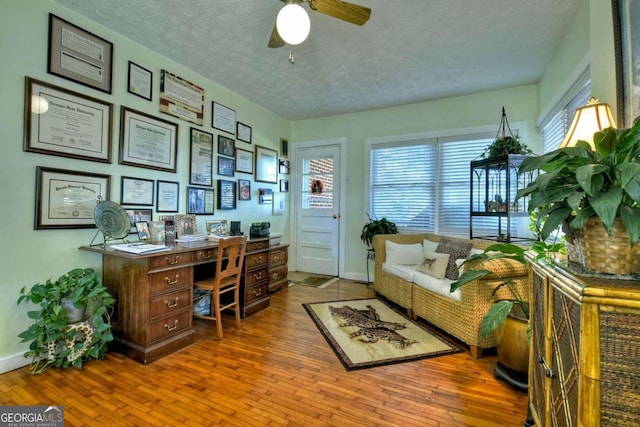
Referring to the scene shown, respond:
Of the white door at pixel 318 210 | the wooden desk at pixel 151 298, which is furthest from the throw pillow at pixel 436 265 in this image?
the wooden desk at pixel 151 298

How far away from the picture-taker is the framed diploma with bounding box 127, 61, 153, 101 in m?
2.56

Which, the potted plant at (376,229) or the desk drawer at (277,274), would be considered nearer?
the desk drawer at (277,274)

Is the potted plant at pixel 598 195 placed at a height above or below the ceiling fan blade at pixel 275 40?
below

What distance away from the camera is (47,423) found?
145cm

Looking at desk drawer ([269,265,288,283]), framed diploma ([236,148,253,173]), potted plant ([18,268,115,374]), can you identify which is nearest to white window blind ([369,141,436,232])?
desk drawer ([269,265,288,283])

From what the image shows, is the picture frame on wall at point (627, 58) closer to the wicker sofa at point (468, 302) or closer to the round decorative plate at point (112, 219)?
the wicker sofa at point (468, 302)

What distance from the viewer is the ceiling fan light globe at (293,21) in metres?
1.53

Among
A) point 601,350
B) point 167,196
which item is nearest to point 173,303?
point 167,196

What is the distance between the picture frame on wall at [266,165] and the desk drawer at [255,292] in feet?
5.48

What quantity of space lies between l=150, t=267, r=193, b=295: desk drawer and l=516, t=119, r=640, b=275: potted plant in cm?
230

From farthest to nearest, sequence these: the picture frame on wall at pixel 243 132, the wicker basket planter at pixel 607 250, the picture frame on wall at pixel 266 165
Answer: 1. the picture frame on wall at pixel 266 165
2. the picture frame on wall at pixel 243 132
3. the wicker basket planter at pixel 607 250

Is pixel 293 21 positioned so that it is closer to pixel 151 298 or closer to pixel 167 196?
pixel 151 298

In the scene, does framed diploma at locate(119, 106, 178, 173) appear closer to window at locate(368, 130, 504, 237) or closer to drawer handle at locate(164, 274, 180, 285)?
drawer handle at locate(164, 274, 180, 285)

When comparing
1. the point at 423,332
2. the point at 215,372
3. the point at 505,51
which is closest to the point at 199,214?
the point at 215,372
